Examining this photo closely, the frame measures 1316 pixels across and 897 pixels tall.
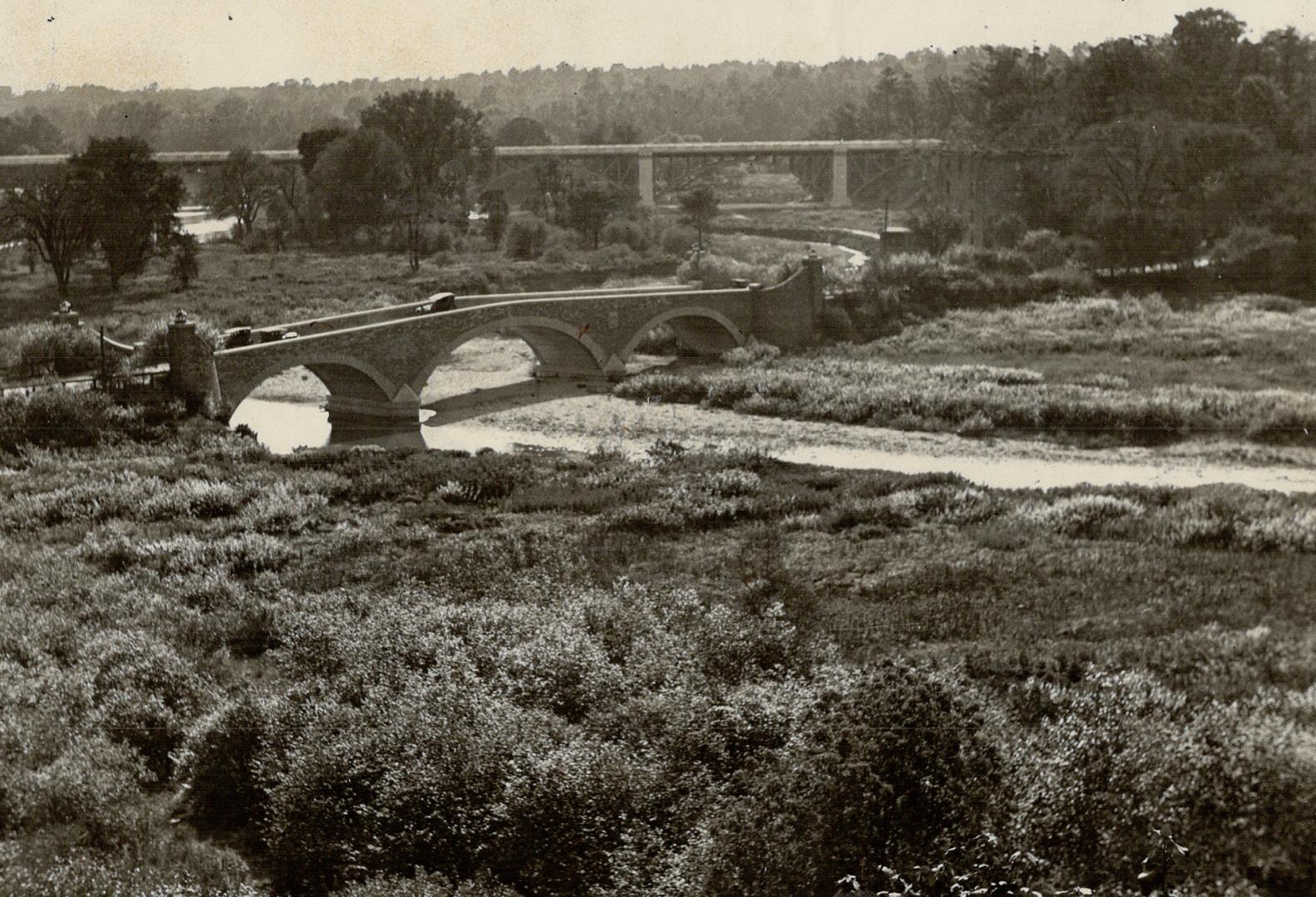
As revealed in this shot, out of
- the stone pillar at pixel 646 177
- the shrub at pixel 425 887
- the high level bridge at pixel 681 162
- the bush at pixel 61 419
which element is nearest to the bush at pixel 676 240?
the high level bridge at pixel 681 162

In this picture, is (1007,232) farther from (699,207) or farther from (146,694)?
(146,694)

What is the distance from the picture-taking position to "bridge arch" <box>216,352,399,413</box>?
1606 inches

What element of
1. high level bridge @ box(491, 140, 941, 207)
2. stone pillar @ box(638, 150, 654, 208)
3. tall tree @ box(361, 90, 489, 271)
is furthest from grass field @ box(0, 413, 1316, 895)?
stone pillar @ box(638, 150, 654, 208)

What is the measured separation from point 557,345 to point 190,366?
59.8 ft

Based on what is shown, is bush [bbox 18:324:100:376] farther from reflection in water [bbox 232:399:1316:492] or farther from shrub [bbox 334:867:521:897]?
shrub [bbox 334:867:521:897]

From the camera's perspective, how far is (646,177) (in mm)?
114875

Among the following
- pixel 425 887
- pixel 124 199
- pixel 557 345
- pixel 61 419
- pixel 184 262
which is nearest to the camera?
pixel 425 887

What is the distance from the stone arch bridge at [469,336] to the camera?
4106 cm

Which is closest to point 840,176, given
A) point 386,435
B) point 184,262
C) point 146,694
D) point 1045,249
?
point 1045,249

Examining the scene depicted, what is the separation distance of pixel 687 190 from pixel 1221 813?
11358 centimetres

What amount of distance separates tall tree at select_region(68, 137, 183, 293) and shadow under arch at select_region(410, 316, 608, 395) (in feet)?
74.1

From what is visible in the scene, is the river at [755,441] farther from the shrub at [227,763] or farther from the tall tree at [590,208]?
the tall tree at [590,208]

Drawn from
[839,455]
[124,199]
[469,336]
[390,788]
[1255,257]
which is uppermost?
[124,199]

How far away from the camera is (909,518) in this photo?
29438 mm
